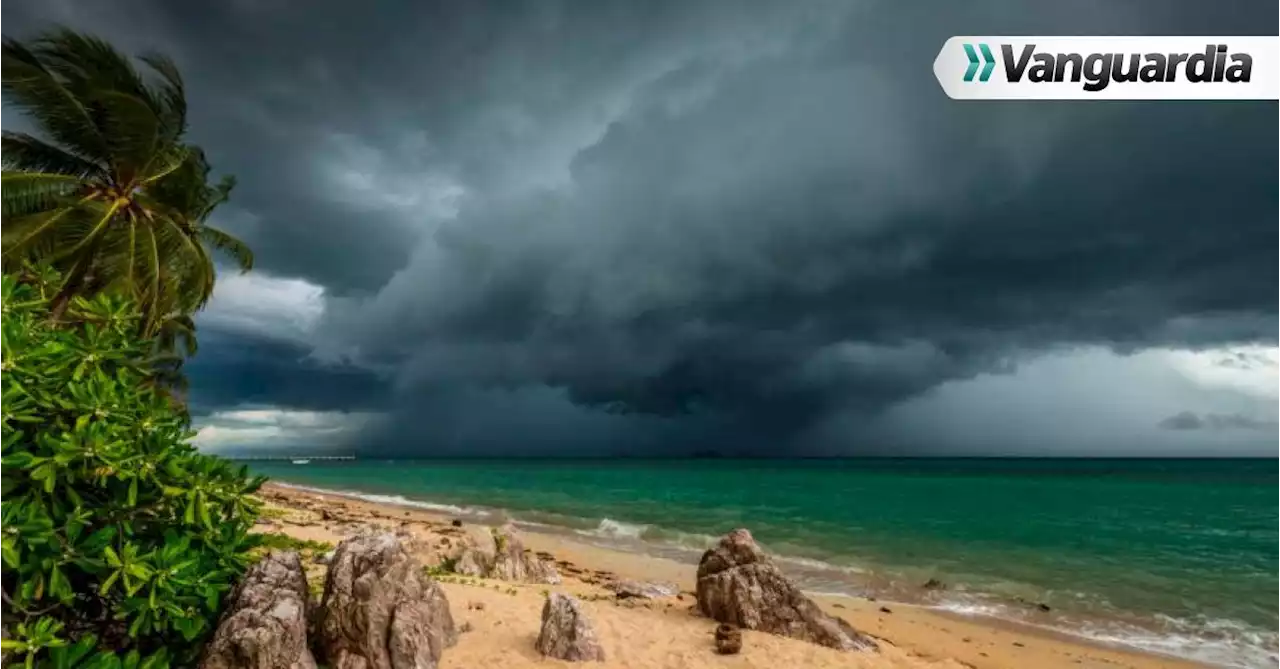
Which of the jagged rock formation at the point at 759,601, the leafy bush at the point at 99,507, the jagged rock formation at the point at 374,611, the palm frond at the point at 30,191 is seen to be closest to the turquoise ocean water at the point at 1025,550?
the jagged rock formation at the point at 759,601

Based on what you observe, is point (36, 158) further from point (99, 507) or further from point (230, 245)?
point (99, 507)

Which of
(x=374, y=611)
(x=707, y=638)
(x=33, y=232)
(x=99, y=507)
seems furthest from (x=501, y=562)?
(x=33, y=232)

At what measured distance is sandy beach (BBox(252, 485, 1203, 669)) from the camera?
899 cm

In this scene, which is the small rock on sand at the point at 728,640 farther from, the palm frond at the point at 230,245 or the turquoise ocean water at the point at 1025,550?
the palm frond at the point at 230,245

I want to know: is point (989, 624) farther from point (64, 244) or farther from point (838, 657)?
point (64, 244)

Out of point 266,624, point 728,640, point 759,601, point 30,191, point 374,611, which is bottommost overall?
point 728,640

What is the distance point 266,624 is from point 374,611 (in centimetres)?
123

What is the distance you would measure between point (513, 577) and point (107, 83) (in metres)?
14.7

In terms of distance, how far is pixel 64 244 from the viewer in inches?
519

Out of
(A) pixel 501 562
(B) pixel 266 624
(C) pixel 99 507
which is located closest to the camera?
(C) pixel 99 507

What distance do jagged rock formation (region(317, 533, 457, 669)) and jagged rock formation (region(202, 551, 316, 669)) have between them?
0.42 meters

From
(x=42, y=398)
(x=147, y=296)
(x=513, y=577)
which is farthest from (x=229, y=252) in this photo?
(x=42, y=398)

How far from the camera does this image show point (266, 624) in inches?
234

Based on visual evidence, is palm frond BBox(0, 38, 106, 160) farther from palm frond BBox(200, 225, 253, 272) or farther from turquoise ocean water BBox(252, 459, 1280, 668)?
turquoise ocean water BBox(252, 459, 1280, 668)
